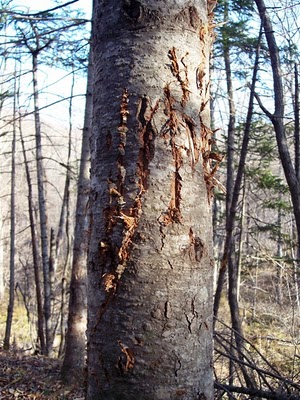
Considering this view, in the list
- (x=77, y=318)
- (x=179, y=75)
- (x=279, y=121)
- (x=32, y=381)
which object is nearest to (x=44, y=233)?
(x=77, y=318)

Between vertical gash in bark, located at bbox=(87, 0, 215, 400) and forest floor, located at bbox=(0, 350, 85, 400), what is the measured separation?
4.68 metres

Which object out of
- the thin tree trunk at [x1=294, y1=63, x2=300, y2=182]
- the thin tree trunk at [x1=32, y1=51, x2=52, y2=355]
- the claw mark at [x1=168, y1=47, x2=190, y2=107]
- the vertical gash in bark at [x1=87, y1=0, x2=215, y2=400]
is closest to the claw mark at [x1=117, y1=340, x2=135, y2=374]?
the vertical gash in bark at [x1=87, y1=0, x2=215, y2=400]

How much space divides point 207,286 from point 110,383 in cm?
32

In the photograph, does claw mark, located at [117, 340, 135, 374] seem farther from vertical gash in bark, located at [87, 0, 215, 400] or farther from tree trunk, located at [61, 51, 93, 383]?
tree trunk, located at [61, 51, 93, 383]

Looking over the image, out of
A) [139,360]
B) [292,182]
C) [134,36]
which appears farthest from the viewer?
[292,182]

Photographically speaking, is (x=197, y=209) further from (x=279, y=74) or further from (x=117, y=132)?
(x=279, y=74)

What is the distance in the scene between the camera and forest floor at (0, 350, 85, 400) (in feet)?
18.6

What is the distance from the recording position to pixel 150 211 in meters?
0.99

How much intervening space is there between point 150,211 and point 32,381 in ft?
20.2

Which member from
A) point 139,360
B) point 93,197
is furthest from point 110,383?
point 93,197

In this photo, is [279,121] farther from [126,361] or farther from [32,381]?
[126,361]

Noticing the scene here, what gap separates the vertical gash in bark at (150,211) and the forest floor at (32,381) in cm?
468

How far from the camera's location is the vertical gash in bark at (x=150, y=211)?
3.15 feet

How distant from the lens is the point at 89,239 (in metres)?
1.11
